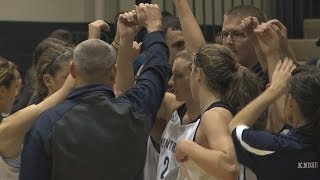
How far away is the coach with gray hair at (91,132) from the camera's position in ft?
7.98

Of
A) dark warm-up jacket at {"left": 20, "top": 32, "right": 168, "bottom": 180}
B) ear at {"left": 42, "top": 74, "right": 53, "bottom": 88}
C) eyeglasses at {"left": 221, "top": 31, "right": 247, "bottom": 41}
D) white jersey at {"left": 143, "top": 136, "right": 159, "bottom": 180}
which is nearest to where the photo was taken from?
dark warm-up jacket at {"left": 20, "top": 32, "right": 168, "bottom": 180}

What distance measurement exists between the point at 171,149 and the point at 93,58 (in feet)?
2.69

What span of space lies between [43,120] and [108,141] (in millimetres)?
248

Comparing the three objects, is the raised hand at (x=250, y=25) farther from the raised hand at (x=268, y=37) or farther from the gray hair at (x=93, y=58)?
the gray hair at (x=93, y=58)

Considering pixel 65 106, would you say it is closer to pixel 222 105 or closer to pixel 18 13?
pixel 222 105

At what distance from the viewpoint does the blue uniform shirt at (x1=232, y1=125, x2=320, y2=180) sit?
2314mm

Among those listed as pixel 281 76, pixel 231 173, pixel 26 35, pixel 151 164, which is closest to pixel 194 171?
pixel 231 173

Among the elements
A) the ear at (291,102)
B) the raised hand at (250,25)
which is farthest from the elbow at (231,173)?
the raised hand at (250,25)

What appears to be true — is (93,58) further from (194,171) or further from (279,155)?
(279,155)

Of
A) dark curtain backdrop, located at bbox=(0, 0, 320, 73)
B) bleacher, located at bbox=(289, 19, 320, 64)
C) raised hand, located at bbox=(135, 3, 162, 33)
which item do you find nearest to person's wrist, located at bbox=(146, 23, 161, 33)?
raised hand, located at bbox=(135, 3, 162, 33)

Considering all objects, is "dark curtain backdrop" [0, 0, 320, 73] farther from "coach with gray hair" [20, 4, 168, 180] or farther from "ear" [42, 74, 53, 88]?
"coach with gray hair" [20, 4, 168, 180]

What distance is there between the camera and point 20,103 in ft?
13.1

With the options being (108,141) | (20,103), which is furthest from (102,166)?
(20,103)

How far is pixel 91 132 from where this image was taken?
249 cm
